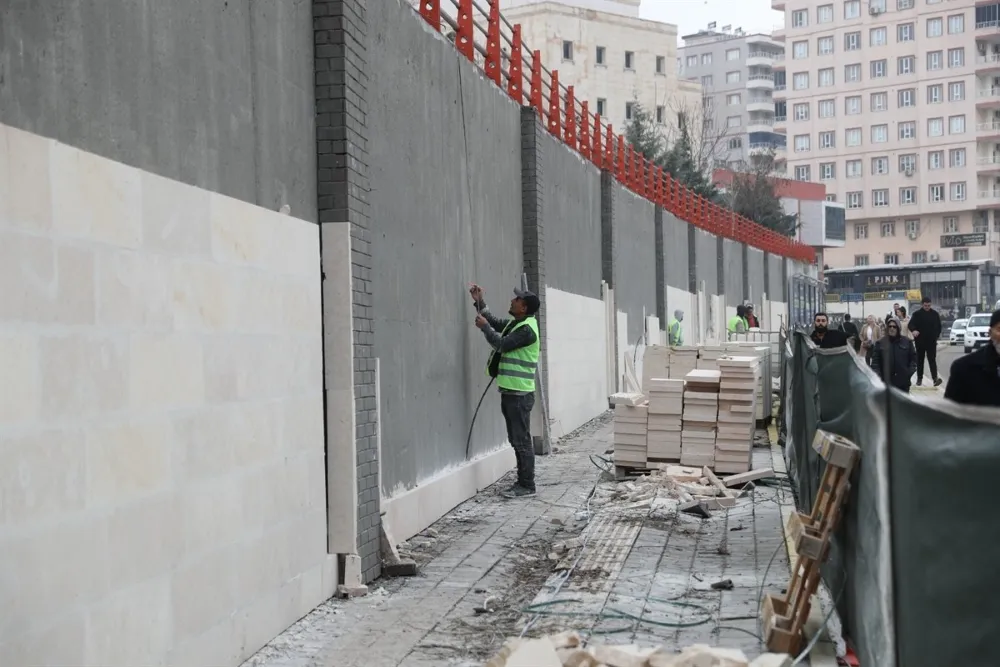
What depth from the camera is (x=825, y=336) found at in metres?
15.0

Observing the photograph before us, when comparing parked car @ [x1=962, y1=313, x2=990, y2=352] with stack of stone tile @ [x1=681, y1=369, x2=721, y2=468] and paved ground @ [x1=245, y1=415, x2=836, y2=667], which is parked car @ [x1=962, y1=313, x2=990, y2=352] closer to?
stack of stone tile @ [x1=681, y1=369, x2=721, y2=468]

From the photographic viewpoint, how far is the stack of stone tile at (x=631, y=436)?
13.5 m

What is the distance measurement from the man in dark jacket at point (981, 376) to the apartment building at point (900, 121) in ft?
295

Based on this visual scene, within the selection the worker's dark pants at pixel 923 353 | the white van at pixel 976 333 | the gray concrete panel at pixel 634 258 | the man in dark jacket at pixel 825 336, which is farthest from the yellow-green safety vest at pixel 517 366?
the white van at pixel 976 333

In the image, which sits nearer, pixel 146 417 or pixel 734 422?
pixel 146 417

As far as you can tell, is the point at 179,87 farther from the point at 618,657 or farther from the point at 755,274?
the point at 755,274

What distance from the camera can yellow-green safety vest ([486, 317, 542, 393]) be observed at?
12406 millimetres

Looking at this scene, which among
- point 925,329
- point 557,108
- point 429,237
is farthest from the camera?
point 925,329

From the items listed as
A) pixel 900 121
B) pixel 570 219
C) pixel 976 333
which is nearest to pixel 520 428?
pixel 570 219

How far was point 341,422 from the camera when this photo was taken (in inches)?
322

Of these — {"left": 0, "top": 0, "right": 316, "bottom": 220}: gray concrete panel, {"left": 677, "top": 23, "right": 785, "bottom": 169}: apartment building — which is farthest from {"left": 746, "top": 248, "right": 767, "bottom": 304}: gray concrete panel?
{"left": 677, "top": 23, "right": 785, "bottom": 169}: apartment building

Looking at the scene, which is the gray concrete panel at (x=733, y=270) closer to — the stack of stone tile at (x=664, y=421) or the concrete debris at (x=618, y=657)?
the stack of stone tile at (x=664, y=421)

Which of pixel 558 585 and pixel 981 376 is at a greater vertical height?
pixel 981 376

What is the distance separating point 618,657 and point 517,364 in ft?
22.7
